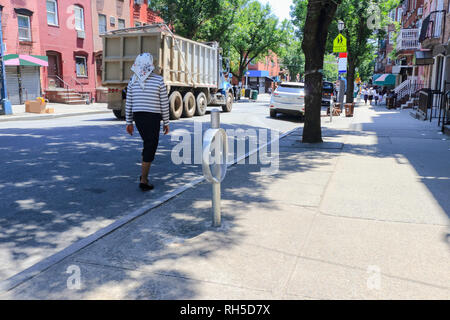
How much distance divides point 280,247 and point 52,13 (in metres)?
26.3

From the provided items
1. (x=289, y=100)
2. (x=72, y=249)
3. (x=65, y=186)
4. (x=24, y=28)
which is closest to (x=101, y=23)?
(x=24, y=28)

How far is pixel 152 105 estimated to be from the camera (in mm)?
5875

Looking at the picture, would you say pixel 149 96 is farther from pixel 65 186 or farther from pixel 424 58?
pixel 424 58

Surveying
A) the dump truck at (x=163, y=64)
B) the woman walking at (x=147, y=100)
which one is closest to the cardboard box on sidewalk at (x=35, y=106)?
the dump truck at (x=163, y=64)

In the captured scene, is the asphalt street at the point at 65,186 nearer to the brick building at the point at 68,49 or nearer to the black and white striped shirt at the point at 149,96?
the black and white striped shirt at the point at 149,96

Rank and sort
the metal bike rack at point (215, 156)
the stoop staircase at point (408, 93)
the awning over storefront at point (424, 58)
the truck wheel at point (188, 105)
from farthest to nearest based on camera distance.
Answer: the stoop staircase at point (408, 93)
the awning over storefront at point (424, 58)
the truck wheel at point (188, 105)
the metal bike rack at point (215, 156)

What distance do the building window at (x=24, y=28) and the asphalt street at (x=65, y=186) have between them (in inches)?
616

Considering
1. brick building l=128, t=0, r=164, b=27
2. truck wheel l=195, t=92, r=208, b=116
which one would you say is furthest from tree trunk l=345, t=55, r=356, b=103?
brick building l=128, t=0, r=164, b=27

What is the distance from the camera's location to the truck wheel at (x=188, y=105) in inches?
692

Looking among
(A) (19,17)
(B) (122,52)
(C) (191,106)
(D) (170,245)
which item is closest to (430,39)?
(C) (191,106)

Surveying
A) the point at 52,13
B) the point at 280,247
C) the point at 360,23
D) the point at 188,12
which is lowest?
the point at 280,247

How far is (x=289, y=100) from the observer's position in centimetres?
1816
